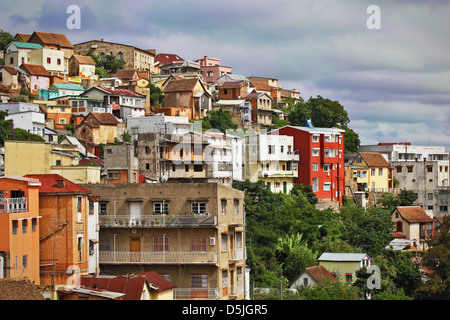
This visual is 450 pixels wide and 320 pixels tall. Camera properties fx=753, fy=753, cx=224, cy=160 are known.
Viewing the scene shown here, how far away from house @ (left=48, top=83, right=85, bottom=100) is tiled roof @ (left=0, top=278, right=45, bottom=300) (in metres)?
61.4

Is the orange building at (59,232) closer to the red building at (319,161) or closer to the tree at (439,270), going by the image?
the tree at (439,270)

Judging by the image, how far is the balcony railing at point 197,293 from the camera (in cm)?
2959

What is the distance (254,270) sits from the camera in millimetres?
43375

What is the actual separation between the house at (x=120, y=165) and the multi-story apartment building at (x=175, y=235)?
1724 cm

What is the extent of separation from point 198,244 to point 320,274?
15501 mm

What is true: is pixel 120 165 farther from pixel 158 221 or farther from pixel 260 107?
pixel 260 107

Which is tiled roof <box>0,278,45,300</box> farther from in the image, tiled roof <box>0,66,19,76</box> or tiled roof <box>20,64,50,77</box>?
tiled roof <box>20,64,50,77</box>

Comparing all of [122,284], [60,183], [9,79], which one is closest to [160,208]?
[60,183]

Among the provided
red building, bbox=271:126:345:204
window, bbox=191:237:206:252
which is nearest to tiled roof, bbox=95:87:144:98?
red building, bbox=271:126:345:204

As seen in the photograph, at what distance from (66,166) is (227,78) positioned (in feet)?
223

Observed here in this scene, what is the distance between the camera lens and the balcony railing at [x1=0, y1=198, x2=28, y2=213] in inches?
977

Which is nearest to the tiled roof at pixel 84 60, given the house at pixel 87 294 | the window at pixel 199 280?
the window at pixel 199 280

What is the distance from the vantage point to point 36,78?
85.8 metres
